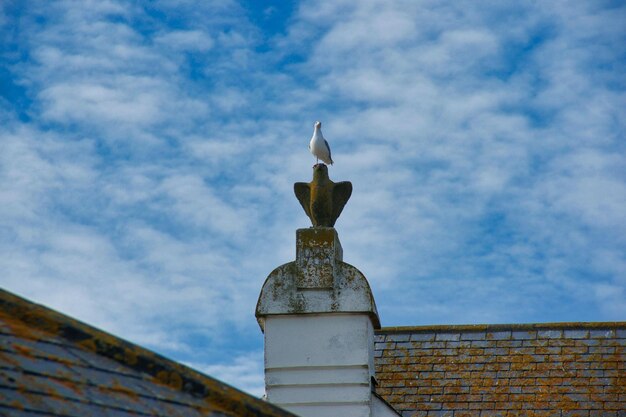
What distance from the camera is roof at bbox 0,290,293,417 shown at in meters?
4.44

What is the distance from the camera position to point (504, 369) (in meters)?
12.2

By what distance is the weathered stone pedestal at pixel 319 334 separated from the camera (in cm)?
970

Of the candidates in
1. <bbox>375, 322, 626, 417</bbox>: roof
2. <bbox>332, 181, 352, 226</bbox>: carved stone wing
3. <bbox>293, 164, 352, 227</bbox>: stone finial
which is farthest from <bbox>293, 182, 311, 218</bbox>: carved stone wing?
<bbox>375, 322, 626, 417</bbox>: roof

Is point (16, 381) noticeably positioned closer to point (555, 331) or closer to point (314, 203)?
point (314, 203)

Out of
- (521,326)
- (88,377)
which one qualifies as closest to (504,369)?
(521,326)

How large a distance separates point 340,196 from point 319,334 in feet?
4.37

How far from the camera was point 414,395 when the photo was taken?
39.6 feet

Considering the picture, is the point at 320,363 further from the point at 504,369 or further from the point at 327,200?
the point at 504,369

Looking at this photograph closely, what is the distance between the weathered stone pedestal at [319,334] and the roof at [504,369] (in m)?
2.22

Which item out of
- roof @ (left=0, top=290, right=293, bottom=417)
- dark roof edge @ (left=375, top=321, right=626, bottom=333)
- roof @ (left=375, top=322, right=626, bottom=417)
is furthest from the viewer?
dark roof edge @ (left=375, top=321, right=626, bottom=333)

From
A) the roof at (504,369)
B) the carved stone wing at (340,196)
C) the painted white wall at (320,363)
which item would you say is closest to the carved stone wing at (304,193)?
the carved stone wing at (340,196)

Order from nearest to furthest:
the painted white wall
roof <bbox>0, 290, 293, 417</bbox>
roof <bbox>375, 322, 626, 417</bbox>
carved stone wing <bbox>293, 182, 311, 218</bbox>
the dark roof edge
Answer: roof <bbox>0, 290, 293, 417</bbox> → the painted white wall → carved stone wing <bbox>293, 182, 311, 218</bbox> → roof <bbox>375, 322, 626, 417</bbox> → the dark roof edge

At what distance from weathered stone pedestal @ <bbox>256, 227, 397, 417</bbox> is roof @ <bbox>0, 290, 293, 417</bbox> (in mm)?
4468

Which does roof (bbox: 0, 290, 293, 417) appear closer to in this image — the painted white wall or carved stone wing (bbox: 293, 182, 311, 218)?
the painted white wall
